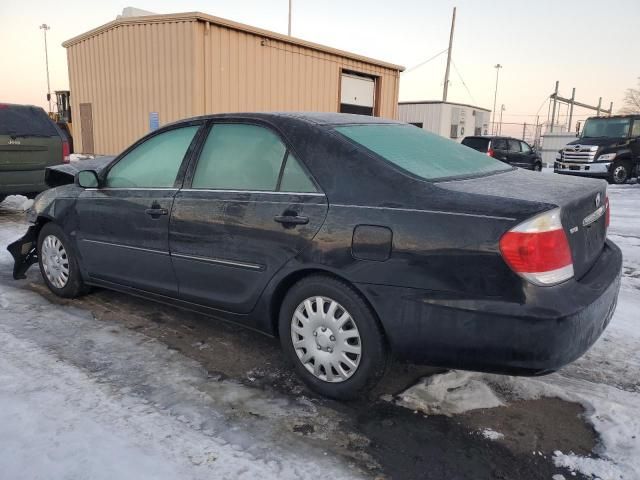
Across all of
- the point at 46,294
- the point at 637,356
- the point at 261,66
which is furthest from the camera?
the point at 261,66

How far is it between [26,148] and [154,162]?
5409mm

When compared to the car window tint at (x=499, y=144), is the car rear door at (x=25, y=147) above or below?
below

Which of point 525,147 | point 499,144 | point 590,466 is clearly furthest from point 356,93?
point 590,466

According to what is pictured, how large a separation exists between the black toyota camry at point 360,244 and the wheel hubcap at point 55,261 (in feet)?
2.24

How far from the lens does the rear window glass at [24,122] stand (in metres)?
7.72

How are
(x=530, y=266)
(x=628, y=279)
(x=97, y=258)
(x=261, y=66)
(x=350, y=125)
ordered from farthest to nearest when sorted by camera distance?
(x=261, y=66)
(x=628, y=279)
(x=97, y=258)
(x=350, y=125)
(x=530, y=266)

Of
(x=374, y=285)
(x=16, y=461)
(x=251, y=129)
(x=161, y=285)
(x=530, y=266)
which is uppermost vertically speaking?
(x=251, y=129)

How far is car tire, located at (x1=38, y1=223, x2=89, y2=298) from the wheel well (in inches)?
80.2

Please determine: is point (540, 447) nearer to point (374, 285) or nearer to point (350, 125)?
point (374, 285)

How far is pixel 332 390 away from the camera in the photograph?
2.75m

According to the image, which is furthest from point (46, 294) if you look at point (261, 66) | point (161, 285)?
point (261, 66)

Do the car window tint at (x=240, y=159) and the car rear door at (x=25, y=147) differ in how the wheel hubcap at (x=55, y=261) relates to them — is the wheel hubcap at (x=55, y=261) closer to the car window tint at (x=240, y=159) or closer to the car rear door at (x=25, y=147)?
the car window tint at (x=240, y=159)

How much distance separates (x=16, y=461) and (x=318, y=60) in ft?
49.7

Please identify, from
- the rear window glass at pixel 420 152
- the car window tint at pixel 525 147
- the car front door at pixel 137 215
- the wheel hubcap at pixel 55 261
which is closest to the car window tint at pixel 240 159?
the car front door at pixel 137 215
